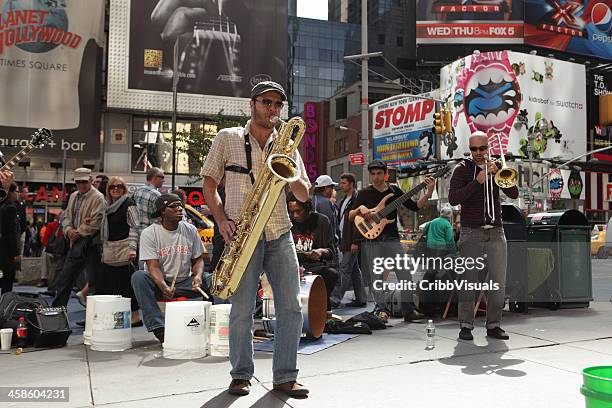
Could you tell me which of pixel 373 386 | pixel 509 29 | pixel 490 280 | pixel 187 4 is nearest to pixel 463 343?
pixel 490 280

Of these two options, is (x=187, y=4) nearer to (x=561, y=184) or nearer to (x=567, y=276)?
(x=561, y=184)

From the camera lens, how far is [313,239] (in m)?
6.86

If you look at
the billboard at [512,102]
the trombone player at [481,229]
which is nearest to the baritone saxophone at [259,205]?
the trombone player at [481,229]

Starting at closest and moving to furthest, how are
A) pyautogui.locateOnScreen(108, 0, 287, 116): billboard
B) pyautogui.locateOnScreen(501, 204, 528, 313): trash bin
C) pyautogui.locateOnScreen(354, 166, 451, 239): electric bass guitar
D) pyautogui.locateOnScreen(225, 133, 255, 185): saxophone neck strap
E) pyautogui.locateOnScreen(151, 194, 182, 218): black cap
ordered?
1. pyautogui.locateOnScreen(225, 133, 255, 185): saxophone neck strap
2. pyautogui.locateOnScreen(151, 194, 182, 218): black cap
3. pyautogui.locateOnScreen(354, 166, 451, 239): electric bass guitar
4. pyautogui.locateOnScreen(501, 204, 528, 313): trash bin
5. pyautogui.locateOnScreen(108, 0, 287, 116): billboard

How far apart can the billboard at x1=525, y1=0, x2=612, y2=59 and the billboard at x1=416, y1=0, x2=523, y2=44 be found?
1048mm

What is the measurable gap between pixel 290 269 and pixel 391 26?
79524mm

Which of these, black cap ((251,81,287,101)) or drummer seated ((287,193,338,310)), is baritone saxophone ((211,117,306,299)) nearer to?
black cap ((251,81,287,101))

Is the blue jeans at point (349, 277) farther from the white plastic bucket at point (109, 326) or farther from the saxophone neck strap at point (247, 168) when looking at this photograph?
the saxophone neck strap at point (247, 168)

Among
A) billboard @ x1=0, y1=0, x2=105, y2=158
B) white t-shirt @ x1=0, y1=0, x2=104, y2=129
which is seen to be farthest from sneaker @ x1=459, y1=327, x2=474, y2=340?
white t-shirt @ x1=0, y1=0, x2=104, y2=129

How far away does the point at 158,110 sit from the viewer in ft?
103

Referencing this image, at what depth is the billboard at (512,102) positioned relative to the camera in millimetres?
33281

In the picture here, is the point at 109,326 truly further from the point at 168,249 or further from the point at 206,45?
the point at 206,45

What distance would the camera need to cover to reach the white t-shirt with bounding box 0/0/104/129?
95.3 feet

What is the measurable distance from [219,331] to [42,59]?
28.8 meters
